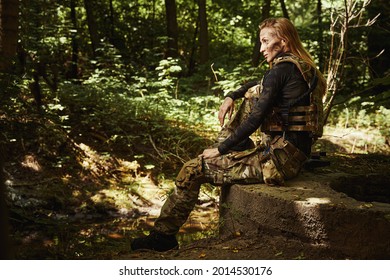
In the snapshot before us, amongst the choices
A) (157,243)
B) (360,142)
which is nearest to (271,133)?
(157,243)

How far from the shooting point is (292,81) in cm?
371

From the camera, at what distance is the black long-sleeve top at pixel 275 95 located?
366 centimetres

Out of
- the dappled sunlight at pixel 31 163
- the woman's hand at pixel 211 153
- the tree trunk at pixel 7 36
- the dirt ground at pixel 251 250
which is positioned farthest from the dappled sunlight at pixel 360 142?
the tree trunk at pixel 7 36

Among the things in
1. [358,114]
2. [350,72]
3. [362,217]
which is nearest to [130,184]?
[362,217]

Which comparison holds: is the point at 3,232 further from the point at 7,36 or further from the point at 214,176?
the point at 7,36

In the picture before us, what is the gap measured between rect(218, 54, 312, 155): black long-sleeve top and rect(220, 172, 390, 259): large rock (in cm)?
49

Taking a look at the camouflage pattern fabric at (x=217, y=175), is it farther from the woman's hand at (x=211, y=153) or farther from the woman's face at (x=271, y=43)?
the woman's face at (x=271, y=43)

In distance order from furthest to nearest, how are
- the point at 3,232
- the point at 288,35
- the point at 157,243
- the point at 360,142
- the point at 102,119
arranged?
the point at 360,142 → the point at 102,119 → the point at 157,243 → the point at 288,35 → the point at 3,232

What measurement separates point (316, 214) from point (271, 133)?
0.96 meters

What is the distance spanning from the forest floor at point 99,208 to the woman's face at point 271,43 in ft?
4.82

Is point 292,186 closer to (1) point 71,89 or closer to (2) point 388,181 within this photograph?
(2) point 388,181

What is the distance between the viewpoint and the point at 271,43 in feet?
12.8

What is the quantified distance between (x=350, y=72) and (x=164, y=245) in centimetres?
965

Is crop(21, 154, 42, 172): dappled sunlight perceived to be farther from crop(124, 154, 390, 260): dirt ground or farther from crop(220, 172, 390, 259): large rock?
crop(220, 172, 390, 259): large rock
